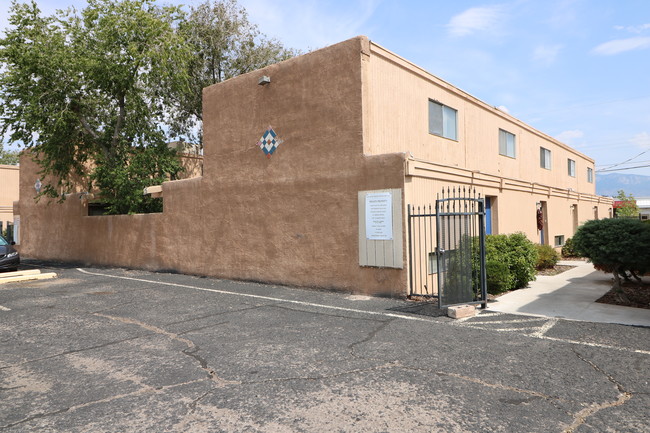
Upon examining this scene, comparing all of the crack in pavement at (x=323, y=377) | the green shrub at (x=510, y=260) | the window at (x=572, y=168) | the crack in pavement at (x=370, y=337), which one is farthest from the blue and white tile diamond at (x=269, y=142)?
the window at (x=572, y=168)

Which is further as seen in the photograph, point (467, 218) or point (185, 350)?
point (467, 218)

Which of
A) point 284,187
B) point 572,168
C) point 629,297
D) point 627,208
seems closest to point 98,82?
point 284,187

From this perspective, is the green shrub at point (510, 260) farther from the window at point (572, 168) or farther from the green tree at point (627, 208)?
the green tree at point (627, 208)

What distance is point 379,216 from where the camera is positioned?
33.2 feet

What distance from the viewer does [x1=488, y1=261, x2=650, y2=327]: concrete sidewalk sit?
7.92 metres

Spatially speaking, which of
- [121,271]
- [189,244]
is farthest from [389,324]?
[121,271]

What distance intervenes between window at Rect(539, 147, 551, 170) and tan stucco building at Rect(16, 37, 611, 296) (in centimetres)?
402

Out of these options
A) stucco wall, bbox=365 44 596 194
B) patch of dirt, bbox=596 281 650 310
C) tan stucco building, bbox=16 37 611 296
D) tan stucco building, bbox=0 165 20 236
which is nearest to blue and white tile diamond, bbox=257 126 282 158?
tan stucco building, bbox=16 37 611 296

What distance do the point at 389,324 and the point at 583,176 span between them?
2586cm

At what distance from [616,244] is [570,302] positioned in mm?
1499

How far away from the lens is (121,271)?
1694 cm

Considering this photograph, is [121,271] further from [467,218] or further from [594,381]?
[594,381]

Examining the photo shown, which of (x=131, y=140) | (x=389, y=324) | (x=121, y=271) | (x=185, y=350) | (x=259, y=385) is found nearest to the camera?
(x=259, y=385)

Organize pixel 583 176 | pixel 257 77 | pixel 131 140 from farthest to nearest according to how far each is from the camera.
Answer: pixel 583 176, pixel 131 140, pixel 257 77
